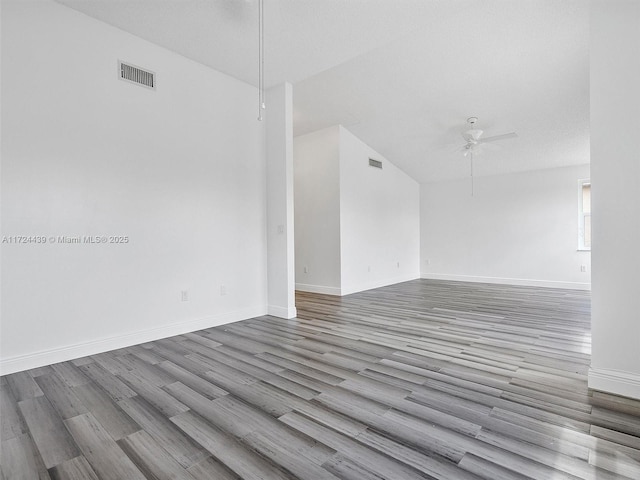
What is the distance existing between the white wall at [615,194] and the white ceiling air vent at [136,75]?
3846mm

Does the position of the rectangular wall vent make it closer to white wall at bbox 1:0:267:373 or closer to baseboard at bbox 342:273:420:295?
baseboard at bbox 342:273:420:295

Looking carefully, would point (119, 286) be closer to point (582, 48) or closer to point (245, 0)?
point (245, 0)

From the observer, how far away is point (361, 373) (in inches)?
105

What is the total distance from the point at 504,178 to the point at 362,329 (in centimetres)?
556

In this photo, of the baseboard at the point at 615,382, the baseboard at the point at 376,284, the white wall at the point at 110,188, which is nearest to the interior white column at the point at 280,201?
the white wall at the point at 110,188

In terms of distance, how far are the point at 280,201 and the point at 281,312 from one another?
149 cm

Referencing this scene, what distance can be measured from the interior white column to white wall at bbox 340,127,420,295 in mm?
1796

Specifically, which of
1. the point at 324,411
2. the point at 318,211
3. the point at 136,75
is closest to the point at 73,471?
the point at 324,411

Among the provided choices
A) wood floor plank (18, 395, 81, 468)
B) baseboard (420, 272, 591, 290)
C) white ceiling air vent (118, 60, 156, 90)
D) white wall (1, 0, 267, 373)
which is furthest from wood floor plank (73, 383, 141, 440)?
baseboard (420, 272, 591, 290)

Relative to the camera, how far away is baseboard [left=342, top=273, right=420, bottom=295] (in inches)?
248

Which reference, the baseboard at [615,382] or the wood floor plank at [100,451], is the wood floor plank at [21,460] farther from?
the baseboard at [615,382]

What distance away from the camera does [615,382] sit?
2273 mm

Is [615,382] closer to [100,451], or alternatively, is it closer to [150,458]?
[150,458]

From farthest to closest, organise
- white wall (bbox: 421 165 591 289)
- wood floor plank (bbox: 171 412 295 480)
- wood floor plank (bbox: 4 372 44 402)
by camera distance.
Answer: white wall (bbox: 421 165 591 289) → wood floor plank (bbox: 4 372 44 402) → wood floor plank (bbox: 171 412 295 480)
